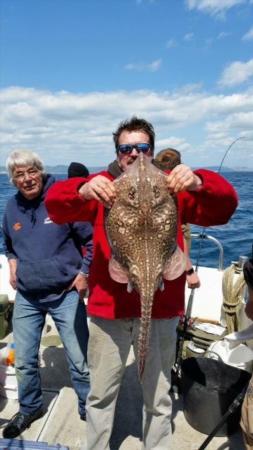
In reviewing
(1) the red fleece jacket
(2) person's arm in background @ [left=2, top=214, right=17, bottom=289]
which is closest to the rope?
(1) the red fleece jacket

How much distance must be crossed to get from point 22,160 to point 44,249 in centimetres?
87

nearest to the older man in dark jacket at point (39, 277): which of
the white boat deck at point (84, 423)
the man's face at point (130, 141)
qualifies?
the white boat deck at point (84, 423)

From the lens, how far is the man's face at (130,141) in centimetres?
269

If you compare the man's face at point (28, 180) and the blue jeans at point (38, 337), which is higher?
the man's face at point (28, 180)

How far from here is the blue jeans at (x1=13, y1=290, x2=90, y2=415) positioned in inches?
143

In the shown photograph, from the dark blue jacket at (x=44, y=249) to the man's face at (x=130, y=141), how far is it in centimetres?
110

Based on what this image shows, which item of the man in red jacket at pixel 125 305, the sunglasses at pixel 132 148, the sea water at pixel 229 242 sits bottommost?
the sea water at pixel 229 242

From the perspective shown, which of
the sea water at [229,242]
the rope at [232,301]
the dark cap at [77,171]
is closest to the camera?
the rope at [232,301]

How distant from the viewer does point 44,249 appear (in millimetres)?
3617

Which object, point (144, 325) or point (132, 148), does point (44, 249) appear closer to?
point (132, 148)

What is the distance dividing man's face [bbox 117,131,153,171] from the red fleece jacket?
0.49ft

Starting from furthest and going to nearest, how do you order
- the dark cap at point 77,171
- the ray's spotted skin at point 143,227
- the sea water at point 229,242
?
the sea water at point 229,242, the dark cap at point 77,171, the ray's spotted skin at point 143,227

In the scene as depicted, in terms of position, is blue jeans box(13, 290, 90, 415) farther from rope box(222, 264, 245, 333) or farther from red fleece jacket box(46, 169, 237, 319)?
rope box(222, 264, 245, 333)

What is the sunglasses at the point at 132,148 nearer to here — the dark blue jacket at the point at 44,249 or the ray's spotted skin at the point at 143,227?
the ray's spotted skin at the point at 143,227
